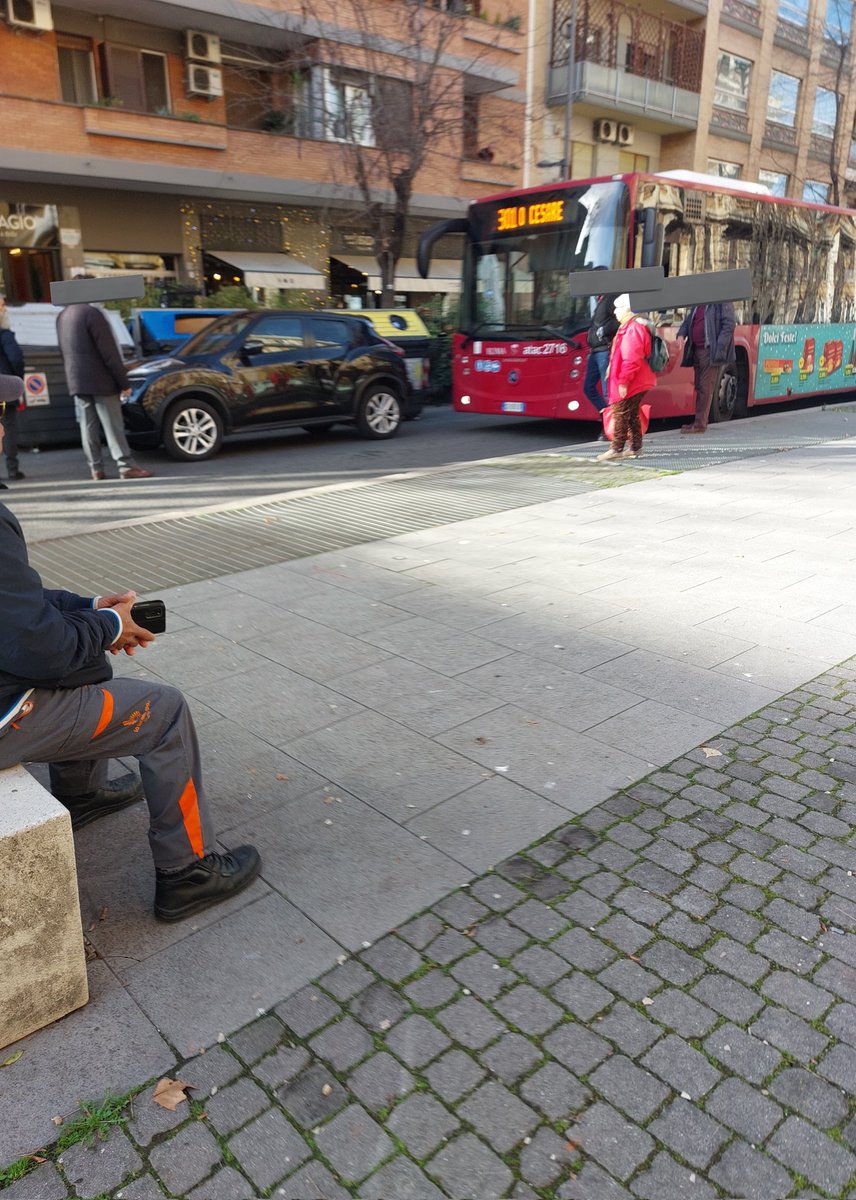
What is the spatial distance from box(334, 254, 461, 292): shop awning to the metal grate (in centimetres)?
1838

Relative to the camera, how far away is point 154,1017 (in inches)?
95.2

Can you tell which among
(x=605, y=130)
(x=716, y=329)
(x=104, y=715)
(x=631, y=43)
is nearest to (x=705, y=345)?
(x=716, y=329)

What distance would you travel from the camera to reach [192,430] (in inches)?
441

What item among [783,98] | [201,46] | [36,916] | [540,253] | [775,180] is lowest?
[36,916]

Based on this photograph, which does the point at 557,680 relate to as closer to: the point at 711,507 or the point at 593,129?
the point at 711,507

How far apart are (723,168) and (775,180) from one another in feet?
14.4

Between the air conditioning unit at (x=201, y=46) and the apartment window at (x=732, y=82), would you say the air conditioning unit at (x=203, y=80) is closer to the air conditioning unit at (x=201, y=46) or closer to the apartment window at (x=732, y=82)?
the air conditioning unit at (x=201, y=46)

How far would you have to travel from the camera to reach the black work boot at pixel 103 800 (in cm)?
332

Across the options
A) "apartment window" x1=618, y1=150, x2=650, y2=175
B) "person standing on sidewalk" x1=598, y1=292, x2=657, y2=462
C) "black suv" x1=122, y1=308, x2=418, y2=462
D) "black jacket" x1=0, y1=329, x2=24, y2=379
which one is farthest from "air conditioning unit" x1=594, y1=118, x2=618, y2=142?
"black jacket" x1=0, y1=329, x2=24, y2=379

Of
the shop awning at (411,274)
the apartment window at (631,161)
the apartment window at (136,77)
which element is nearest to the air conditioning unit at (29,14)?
the apartment window at (136,77)

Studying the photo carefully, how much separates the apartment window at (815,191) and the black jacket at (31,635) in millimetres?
43679

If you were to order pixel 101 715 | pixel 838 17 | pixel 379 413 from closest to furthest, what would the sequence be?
pixel 101 715 < pixel 379 413 < pixel 838 17

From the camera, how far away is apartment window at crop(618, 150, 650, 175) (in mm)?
32438

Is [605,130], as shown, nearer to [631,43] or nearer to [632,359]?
[631,43]
